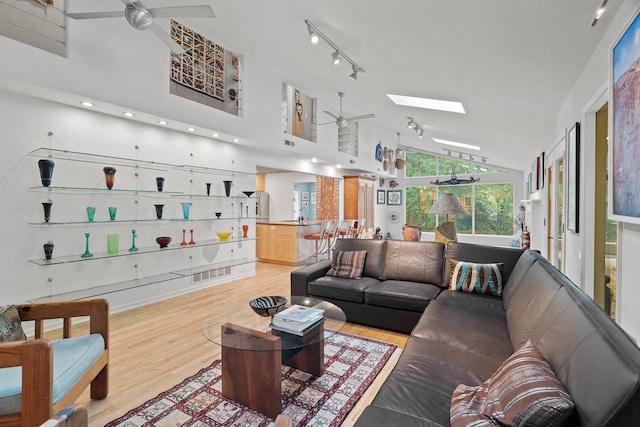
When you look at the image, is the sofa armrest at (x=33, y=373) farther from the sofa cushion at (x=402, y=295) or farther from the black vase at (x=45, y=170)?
the sofa cushion at (x=402, y=295)

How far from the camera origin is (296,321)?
2.02 meters

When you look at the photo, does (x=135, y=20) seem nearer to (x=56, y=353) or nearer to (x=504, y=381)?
(x=56, y=353)

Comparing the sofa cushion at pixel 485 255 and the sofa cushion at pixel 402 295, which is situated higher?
the sofa cushion at pixel 485 255

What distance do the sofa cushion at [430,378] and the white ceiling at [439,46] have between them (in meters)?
2.08

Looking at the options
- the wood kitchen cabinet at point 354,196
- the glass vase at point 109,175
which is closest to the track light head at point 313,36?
the glass vase at point 109,175

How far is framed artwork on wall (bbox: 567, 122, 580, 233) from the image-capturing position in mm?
2602

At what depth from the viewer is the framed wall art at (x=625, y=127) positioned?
1.43 meters

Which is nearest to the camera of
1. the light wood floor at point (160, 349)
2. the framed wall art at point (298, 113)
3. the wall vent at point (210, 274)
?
the light wood floor at point (160, 349)

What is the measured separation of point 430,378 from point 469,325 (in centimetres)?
85

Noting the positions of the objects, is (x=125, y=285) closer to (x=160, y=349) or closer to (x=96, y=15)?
(x=160, y=349)

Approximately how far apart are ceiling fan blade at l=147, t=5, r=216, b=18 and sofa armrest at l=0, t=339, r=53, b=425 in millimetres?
2196

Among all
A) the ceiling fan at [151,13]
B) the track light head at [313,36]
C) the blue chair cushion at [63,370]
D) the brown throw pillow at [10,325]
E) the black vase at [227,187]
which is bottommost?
the blue chair cushion at [63,370]

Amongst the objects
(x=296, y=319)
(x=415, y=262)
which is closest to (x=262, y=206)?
(x=415, y=262)

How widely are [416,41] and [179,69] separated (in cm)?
285
